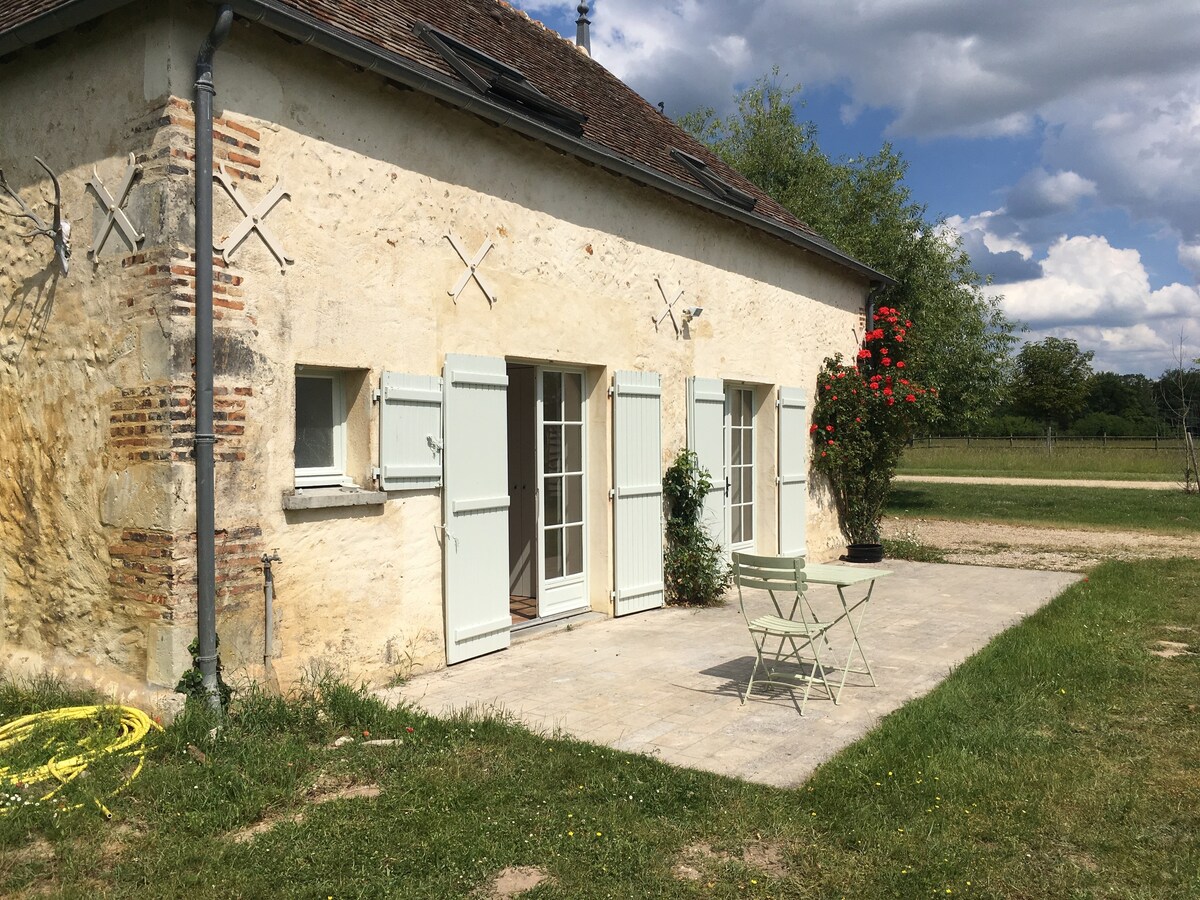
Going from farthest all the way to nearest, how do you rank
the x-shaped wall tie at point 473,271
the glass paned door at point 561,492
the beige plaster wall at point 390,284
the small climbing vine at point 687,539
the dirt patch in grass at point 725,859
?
the small climbing vine at point 687,539, the glass paned door at point 561,492, the x-shaped wall tie at point 473,271, the beige plaster wall at point 390,284, the dirt patch in grass at point 725,859

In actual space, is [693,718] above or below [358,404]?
below

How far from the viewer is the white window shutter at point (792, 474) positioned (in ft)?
33.5

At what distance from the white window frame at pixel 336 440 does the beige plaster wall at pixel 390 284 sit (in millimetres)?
132

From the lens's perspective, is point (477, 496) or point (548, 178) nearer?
point (477, 496)

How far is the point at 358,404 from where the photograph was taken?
18.3ft

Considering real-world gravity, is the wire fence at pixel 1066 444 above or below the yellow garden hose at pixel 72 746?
above

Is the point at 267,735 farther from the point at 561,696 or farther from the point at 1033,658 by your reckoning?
the point at 1033,658

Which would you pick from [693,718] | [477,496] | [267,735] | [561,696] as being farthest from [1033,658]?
[267,735]

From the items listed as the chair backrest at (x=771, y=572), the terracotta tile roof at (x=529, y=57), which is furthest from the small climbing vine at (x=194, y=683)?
the terracotta tile roof at (x=529, y=57)

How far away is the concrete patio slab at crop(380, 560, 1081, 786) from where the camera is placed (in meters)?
4.57

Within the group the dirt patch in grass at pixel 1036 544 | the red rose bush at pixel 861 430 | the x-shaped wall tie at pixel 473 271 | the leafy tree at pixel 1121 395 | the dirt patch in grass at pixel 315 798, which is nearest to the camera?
the dirt patch in grass at pixel 315 798

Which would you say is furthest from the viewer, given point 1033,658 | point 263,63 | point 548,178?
point 548,178

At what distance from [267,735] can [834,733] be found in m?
2.83

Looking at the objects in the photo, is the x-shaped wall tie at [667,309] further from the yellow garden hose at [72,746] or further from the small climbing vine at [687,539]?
the yellow garden hose at [72,746]
